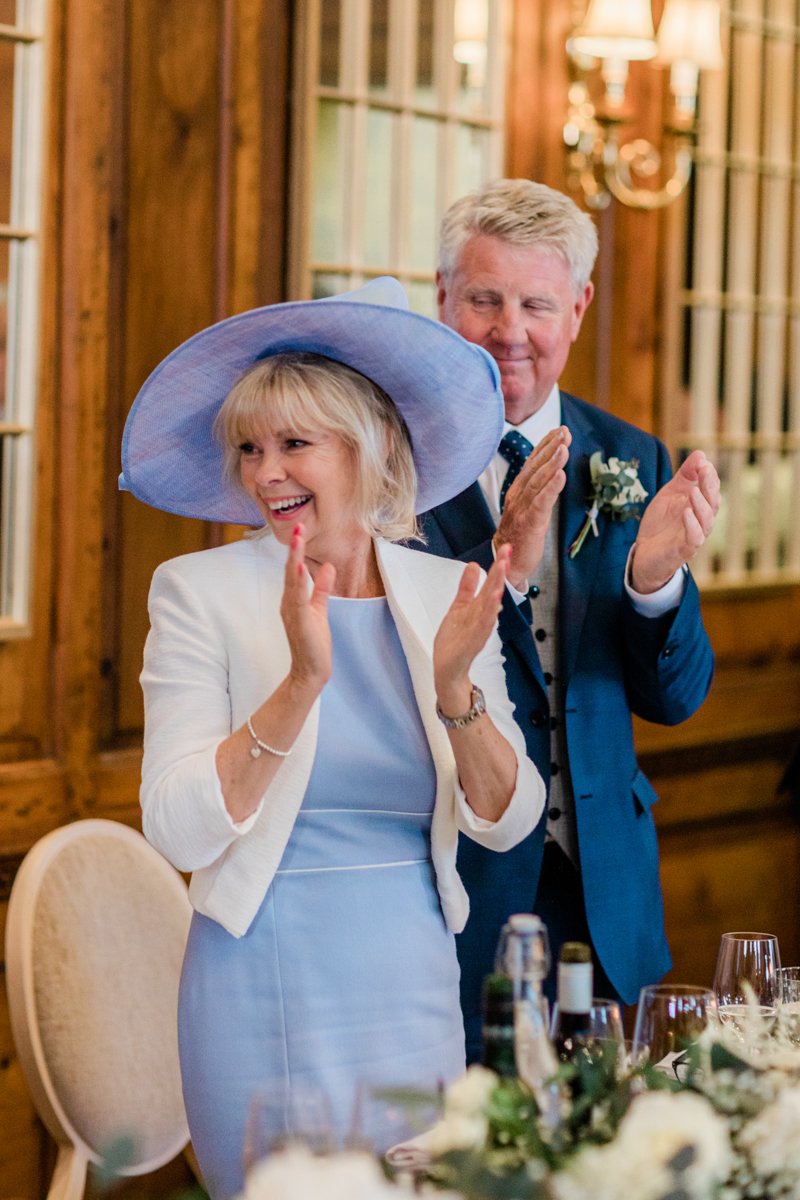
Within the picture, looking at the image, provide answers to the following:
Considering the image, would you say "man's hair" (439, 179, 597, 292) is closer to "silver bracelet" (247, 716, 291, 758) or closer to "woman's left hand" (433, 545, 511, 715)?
"woman's left hand" (433, 545, 511, 715)

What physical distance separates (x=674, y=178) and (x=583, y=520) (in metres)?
2.32

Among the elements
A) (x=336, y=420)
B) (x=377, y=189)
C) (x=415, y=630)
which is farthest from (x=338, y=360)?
(x=377, y=189)

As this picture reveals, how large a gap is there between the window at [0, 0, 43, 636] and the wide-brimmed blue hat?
3.35 feet

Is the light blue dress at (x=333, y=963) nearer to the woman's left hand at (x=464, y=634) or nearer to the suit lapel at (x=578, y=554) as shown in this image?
the woman's left hand at (x=464, y=634)

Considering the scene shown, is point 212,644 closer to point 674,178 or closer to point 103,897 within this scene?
point 103,897

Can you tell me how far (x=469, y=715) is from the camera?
1.88 m

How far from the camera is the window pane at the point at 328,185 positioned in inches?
145

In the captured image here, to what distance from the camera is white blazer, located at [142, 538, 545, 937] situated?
6.01 feet

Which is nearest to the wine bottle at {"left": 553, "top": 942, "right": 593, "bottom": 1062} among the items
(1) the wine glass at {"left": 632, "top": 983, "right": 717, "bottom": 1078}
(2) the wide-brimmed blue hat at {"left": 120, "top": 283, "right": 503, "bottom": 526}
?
(1) the wine glass at {"left": 632, "top": 983, "right": 717, "bottom": 1078}

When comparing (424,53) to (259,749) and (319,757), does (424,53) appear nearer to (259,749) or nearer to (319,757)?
(319,757)

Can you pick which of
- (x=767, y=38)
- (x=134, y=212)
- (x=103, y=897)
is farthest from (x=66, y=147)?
(x=767, y=38)

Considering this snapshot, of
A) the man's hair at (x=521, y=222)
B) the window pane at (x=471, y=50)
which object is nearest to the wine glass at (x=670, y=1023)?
the man's hair at (x=521, y=222)

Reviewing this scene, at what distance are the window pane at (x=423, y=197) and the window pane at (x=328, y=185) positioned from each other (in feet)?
0.76

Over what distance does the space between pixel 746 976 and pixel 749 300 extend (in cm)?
350
